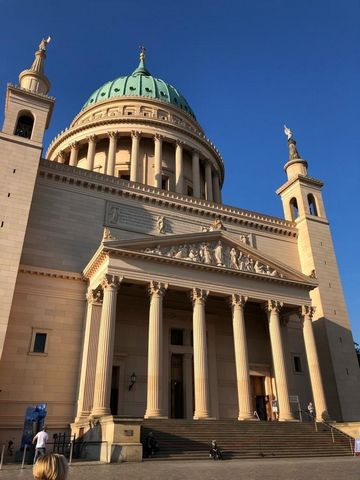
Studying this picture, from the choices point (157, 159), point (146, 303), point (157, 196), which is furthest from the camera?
point (157, 159)

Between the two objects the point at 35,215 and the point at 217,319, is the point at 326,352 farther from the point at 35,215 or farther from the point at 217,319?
the point at 35,215

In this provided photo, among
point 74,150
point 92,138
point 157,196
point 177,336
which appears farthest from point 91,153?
point 177,336

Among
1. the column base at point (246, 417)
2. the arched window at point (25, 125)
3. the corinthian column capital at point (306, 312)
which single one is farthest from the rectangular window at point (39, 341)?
the corinthian column capital at point (306, 312)

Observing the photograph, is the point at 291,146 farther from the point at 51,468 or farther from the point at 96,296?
the point at 51,468

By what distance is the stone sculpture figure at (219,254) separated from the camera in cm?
2847

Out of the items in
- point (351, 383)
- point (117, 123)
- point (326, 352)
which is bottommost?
point (351, 383)

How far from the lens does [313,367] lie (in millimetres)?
28297

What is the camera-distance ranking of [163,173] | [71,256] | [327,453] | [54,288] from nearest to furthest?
[327,453], [54,288], [71,256], [163,173]

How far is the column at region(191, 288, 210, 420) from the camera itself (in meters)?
23.6

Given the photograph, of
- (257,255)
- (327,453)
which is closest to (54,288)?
(257,255)

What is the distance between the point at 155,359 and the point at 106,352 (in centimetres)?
278

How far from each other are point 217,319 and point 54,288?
12.3 metres

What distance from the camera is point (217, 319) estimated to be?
3186 cm

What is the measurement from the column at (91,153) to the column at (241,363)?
2466 cm
